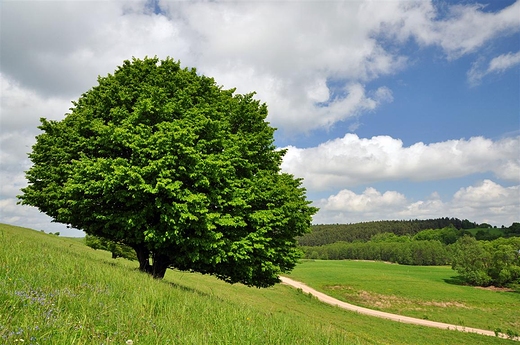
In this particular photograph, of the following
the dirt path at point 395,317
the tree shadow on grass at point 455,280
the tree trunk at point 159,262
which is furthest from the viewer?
the tree shadow on grass at point 455,280

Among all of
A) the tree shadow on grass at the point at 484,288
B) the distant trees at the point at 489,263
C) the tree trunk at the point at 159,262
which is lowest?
the tree shadow on grass at the point at 484,288

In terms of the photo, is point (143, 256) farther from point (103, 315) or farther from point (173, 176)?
point (103, 315)

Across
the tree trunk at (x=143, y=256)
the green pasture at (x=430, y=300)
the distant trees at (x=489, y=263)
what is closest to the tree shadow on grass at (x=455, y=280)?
the distant trees at (x=489, y=263)

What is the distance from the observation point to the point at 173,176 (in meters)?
14.6

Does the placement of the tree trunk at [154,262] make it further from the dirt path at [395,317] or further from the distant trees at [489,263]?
the distant trees at [489,263]

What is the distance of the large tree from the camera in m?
14.5

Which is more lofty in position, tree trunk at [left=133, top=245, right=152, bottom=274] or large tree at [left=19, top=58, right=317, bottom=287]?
large tree at [left=19, top=58, right=317, bottom=287]

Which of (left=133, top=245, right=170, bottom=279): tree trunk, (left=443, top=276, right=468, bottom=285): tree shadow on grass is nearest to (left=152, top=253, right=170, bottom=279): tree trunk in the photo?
(left=133, top=245, right=170, bottom=279): tree trunk

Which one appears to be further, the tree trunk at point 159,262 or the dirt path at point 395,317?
the dirt path at point 395,317

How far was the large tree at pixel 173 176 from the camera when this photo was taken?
1453 centimetres

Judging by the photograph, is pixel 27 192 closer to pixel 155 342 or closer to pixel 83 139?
pixel 83 139

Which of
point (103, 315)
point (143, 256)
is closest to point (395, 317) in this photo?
point (143, 256)

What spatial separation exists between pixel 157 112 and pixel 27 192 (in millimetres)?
11039

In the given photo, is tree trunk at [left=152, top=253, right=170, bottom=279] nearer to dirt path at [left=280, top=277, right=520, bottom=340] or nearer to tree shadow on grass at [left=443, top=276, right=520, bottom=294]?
dirt path at [left=280, top=277, right=520, bottom=340]
